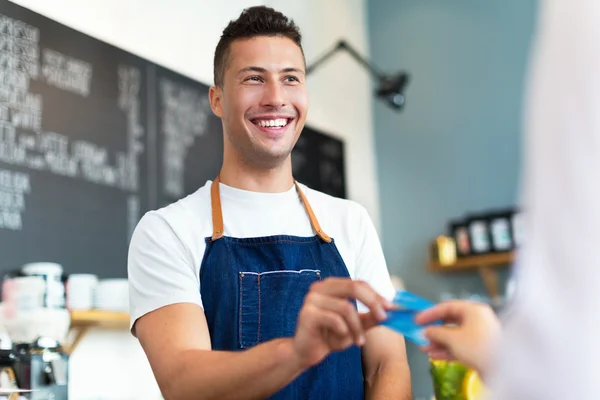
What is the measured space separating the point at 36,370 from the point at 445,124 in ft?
10.8

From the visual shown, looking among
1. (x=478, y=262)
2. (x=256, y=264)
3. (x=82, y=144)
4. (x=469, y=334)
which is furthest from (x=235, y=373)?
(x=478, y=262)

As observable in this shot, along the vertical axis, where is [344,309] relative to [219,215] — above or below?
below

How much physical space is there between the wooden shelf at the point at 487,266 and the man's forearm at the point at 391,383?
288 cm

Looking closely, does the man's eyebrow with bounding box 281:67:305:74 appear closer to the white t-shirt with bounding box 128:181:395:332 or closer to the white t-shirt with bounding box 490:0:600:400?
the white t-shirt with bounding box 128:181:395:332

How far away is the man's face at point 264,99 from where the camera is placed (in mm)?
1587

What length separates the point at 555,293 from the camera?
52 cm

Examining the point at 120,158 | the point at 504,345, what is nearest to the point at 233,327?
the point at 504,345

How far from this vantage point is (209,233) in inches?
58.9

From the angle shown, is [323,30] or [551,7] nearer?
[551,7]

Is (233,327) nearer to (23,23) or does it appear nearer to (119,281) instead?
(119,281)

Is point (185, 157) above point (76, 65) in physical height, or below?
below

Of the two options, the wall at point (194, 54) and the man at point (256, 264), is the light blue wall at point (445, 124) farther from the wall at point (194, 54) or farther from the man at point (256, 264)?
the man at point (256, 264)

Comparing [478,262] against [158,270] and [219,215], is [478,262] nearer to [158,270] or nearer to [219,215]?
[219,215]

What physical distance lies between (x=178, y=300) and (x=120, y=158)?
1826 millimetres
